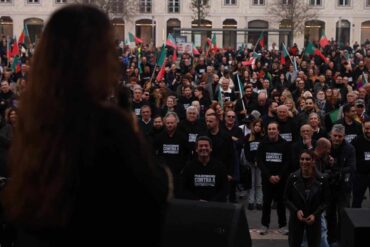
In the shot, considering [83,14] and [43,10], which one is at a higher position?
[43,10]

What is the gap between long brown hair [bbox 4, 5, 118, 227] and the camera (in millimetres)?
1938

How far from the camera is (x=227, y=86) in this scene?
16172 millimetres

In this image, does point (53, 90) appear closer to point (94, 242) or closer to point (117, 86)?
point (117, 86)

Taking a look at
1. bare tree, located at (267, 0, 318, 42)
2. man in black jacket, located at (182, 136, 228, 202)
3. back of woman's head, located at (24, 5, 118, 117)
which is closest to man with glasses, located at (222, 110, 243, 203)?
man in black jacket, located at (182, 136, 228, 202)

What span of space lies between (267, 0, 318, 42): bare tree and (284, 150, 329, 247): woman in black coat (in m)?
51.8

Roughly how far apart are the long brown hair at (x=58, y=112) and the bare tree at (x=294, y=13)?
57.2 meters

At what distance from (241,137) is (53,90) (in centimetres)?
890

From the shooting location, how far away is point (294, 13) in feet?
195

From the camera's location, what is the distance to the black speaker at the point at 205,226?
17.1 feet

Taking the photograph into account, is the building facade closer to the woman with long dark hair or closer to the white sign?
the white sign

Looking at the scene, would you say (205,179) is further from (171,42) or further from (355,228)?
(171,42)

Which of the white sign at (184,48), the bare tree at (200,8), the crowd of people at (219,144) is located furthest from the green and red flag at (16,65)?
the bare tree at (200,8)

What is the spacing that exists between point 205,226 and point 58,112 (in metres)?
3.43

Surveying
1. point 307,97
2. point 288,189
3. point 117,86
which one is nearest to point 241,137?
point 307,97
